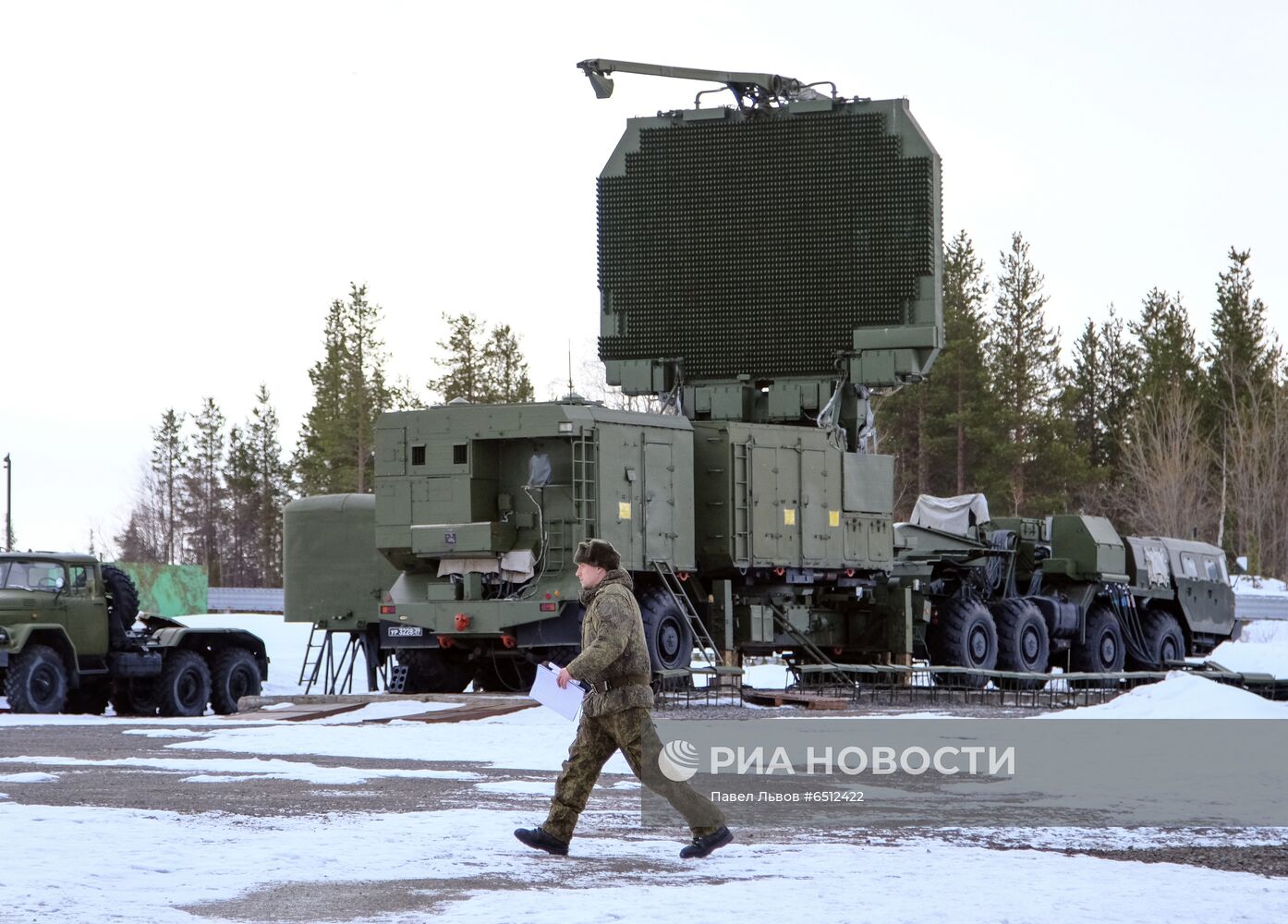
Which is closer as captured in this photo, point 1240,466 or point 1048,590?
point 1048,590

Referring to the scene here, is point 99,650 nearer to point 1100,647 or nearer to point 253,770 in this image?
point 253,770

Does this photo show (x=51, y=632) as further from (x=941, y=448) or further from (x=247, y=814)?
(x=941, y=448)

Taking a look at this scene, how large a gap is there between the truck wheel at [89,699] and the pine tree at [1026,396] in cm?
4964

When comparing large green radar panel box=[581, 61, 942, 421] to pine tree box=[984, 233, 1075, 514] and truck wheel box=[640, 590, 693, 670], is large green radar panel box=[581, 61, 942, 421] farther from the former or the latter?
pine tree box=[984, 233, 1075, 514]

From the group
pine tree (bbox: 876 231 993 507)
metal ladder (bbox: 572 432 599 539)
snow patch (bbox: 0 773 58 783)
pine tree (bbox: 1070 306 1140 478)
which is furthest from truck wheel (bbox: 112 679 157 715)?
pine tree (bbox: 1070 306 1140 478)

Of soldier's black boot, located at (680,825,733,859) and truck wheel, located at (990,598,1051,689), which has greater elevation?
truck wheel, located at (990,598,1051,689)

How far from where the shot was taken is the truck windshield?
22000 millimetres

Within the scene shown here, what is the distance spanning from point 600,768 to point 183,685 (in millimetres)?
15317

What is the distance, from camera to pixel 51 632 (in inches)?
852

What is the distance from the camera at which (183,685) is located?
23.5 m

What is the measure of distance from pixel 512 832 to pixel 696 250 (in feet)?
59.0

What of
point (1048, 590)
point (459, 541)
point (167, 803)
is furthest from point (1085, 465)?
point (167, 803)

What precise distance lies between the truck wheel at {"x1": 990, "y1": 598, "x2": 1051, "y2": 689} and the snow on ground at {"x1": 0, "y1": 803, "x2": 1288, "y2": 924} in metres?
17.9

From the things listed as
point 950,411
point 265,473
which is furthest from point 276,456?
point 950,411
